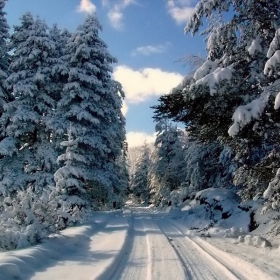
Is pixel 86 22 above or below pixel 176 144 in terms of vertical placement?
above

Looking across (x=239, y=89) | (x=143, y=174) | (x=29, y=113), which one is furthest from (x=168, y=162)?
(x=239, y=89)

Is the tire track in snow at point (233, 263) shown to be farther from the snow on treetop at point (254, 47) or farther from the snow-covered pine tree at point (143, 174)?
the snow-covered pine tree at point (143, 174)

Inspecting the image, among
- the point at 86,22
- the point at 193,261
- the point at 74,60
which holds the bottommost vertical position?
the point at 193,261

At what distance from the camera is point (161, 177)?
3894 cm

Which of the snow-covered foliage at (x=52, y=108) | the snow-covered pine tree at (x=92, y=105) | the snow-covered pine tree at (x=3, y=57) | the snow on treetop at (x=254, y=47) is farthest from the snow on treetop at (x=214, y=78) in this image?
the snow-covered pine tree at (x=3, y=57)

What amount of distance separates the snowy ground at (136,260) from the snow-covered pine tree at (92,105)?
8.44 m

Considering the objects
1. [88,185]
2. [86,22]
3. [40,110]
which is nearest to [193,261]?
[88,185]

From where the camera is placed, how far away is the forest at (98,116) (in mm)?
8188

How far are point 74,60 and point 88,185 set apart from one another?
766cm

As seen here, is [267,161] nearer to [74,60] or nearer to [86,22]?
[74,60]

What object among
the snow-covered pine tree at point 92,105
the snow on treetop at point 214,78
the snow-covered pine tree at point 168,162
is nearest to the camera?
the snow on treetop at point 214,78

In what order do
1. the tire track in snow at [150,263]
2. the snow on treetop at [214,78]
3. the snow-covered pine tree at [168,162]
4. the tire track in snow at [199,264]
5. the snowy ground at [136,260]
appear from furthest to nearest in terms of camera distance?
1. the snow-covered pine tree at [168,162]
2. the snow on treetop at [214,78]
3. the tire track in snow at [199,264]
4. the tire track in snow at [150,263]
5. the snowy ground at [136,260]

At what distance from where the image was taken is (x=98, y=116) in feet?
64.2

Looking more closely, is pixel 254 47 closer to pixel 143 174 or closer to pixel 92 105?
pixel 92 105
